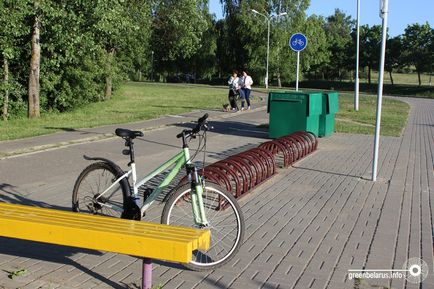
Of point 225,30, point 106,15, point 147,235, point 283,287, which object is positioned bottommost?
point 283,287

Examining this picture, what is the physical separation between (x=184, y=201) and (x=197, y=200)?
0.72 ft

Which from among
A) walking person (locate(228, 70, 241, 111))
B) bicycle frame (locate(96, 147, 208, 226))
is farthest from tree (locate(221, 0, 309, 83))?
bicycle frame (locate(96, 147, 208, 226))

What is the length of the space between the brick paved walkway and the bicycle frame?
49 centimetres

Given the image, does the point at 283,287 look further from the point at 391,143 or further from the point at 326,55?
the point at 326,55

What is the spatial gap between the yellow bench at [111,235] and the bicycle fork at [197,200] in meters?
0.61

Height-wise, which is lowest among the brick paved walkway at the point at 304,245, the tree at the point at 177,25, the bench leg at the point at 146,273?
the brick paved walkway at the point at 304,245

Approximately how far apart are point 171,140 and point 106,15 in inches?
189

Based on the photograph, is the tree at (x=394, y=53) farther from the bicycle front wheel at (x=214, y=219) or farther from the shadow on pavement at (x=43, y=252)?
the shadow on pavement at (x=43, y=252)

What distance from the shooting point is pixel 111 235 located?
365 centimetres

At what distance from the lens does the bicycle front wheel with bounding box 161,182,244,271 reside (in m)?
4.49

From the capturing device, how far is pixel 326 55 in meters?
69.2

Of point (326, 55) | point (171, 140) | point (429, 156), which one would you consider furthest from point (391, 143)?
point (326, 55)

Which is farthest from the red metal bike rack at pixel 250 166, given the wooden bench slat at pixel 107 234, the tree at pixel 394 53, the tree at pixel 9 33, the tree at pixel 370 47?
the tree at pixel 370 47

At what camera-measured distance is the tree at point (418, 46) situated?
60812 millimetres
